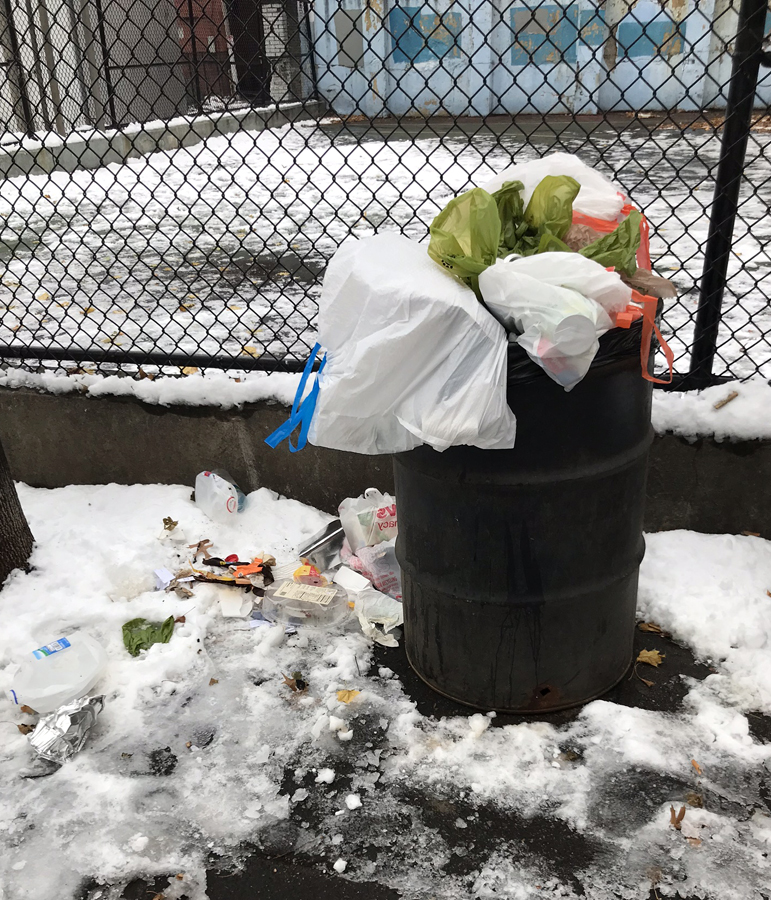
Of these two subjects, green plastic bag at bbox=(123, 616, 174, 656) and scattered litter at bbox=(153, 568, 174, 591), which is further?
scattered litter at bbox=(153, 568, 174, 591)

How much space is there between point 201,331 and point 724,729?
130 inches

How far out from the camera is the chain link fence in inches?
129

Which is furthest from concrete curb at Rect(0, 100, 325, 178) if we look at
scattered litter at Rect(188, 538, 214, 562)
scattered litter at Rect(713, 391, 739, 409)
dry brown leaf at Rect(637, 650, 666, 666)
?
dry brown leaf at Rect(637, 650, 666, 666)

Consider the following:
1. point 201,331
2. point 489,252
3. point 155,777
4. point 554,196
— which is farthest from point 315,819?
point 201,331

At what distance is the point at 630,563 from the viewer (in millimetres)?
2184

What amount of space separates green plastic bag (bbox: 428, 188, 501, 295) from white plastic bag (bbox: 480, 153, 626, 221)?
27 centimetres

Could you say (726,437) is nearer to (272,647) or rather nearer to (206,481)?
(272,647)

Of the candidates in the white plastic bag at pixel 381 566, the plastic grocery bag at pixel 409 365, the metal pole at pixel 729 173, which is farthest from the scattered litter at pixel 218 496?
the metal pole at pixel 729 173

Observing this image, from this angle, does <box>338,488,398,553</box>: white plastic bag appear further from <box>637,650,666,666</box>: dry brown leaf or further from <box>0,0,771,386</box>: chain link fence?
<box>637,650,666,666</box>: dry brown leaf

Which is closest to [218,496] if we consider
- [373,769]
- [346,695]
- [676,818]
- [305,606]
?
[305,606]

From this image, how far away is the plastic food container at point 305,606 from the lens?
2.70 meters

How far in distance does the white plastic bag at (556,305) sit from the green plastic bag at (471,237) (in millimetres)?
62

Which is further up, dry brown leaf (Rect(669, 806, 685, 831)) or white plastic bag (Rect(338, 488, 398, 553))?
white plastic bag (Rect(338, 488, 398, 553))

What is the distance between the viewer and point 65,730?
2.20 meters
